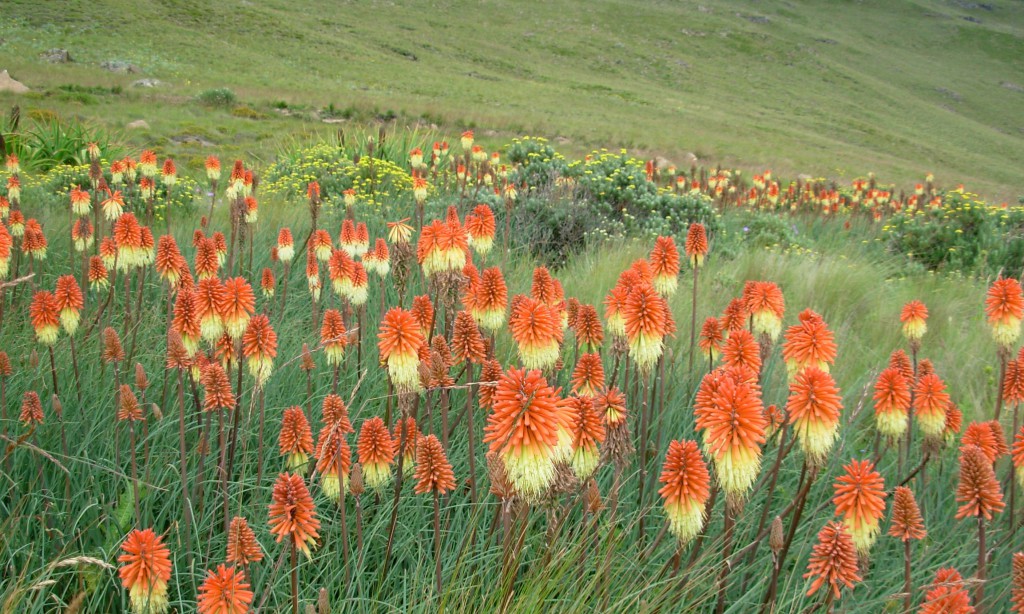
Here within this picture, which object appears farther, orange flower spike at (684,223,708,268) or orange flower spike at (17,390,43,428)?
orange flower spike at (684,223,708,268)

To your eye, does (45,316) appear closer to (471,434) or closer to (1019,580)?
(471,434)

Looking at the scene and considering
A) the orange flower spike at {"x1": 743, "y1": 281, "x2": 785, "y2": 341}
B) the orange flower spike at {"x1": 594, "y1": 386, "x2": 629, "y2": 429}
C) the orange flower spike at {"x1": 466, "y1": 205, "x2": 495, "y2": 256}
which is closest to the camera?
the orange flower spike at {"x1": 594, "y1": 386, "x2": 629, "y2": 429}

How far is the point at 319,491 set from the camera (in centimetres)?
309

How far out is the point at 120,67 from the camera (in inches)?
1485

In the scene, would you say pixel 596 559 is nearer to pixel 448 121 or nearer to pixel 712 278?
pixel 712 278

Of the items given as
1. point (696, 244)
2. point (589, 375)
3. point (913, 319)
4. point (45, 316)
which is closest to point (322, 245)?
point (45, 316)

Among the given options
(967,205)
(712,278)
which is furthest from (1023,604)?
(967,205)

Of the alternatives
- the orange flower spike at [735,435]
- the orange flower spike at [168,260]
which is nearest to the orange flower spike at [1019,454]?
the orange flower spike at [735,435]

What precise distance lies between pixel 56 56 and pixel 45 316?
43083 millimetres

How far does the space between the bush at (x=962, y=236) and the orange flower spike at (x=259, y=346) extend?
9411 millimetres

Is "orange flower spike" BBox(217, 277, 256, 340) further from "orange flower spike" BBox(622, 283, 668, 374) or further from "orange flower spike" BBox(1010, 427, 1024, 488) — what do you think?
"orange flower spike" BBox(1010, 427, 1024, 488)

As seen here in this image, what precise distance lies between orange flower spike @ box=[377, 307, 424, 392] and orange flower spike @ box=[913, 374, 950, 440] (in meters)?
2.00

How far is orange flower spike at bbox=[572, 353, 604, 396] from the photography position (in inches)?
107

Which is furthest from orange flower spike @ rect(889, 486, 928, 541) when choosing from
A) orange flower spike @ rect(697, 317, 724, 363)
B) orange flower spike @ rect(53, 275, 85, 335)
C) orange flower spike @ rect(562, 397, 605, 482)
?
orange flower spike @ rect(53, 275, 85, 335)
